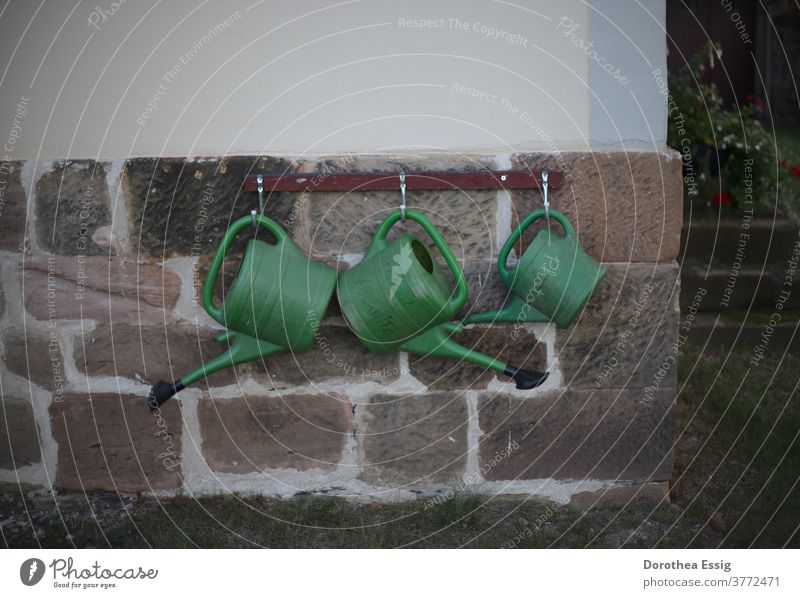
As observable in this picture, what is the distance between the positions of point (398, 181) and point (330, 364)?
14.2 inches

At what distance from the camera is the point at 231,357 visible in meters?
1.65

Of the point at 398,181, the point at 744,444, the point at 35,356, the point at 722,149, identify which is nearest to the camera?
the point at 398,181

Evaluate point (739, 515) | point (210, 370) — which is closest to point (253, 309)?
point (210, 370)

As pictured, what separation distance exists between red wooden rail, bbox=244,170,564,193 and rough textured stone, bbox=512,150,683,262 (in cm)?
2

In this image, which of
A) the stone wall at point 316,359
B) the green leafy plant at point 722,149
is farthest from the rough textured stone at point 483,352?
the green leafy plant at point 722,149

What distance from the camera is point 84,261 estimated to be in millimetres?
1710

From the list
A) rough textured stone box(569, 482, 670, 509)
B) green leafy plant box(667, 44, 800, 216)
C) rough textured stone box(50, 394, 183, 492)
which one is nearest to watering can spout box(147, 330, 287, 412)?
rough textured stone box(50, 394, 183, 492)

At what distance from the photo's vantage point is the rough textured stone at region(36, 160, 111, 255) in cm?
168

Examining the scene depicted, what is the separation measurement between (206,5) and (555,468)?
3.48 ft

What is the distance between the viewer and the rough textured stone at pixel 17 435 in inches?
70.7

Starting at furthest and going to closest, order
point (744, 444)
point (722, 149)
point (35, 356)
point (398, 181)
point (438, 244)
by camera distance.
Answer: point (722, 149) → point (744, 444) → point (35, 356) → point (398, 181) → point (438, 244)

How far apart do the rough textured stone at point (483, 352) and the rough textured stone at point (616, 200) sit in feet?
0.56

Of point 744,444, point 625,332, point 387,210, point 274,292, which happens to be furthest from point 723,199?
point 274,292

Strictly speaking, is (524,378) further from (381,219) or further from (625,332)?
(381,219)
